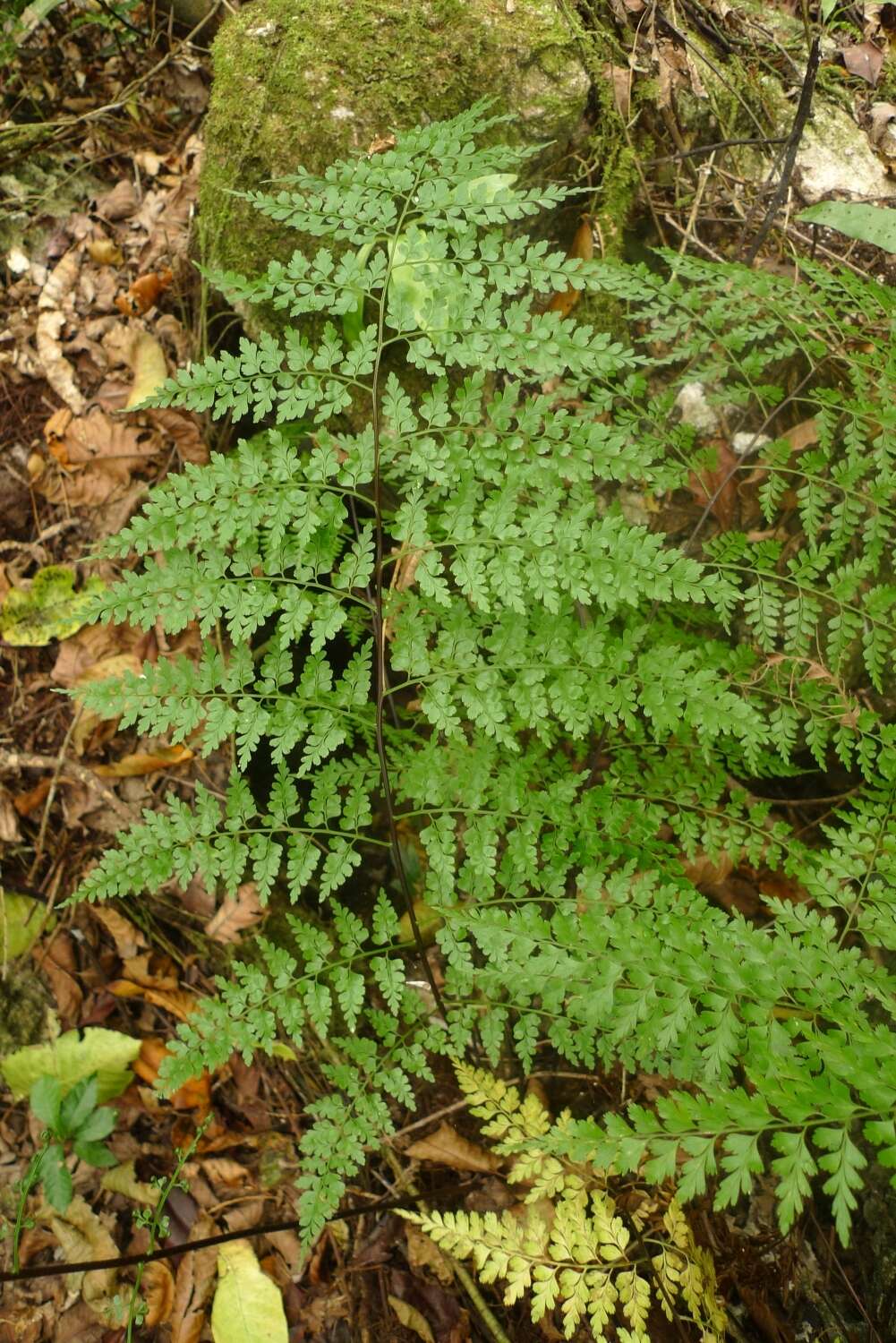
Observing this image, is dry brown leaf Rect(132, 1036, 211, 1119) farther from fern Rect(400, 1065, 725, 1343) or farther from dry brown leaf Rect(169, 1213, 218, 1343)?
fern Rect(400, 1065, 725, 1343)

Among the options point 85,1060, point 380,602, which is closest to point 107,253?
point 380,602

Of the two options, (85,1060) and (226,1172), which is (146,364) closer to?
(85,1060)

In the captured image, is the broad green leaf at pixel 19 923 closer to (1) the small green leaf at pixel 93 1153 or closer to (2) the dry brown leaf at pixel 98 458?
(1) the small green leaf at pixel 93 1153

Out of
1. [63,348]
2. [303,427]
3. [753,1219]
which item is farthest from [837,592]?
[63,348]

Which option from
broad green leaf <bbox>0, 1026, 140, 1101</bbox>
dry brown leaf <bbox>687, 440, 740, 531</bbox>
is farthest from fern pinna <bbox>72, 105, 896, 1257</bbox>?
broad green leaf <bbox>0, 1026, 140, 1101</bbox>

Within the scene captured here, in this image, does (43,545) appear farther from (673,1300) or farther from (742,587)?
(673,1300)

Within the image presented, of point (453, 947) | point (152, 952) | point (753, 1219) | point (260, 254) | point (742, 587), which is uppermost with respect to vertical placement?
point (260, 254)
